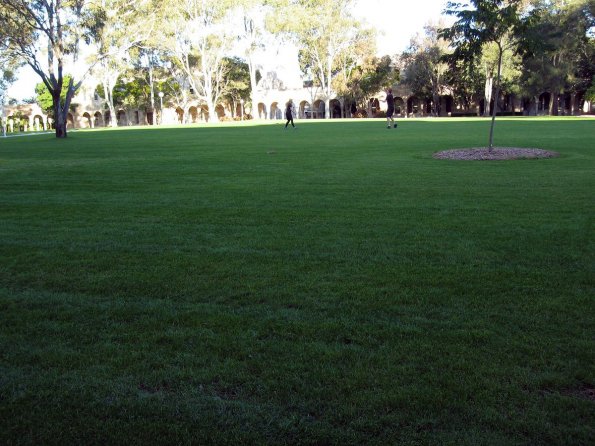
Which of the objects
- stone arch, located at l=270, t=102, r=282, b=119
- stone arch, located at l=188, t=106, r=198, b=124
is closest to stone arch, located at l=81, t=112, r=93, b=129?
stone arch, located at l=188, t=106, r=198, b=124

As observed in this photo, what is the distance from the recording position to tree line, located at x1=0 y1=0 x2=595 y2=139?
31859mm

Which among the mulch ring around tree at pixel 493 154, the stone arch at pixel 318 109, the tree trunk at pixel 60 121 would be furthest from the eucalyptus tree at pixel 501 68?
the mulch ring around tree at pixel 493 154

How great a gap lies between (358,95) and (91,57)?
122ft

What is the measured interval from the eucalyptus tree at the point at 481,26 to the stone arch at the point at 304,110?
7061 centimetres

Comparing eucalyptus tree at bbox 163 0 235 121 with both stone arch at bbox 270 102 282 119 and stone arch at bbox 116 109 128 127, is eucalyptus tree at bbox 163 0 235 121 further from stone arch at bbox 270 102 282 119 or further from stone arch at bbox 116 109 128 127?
stone arch at bbox 116 109 128 127

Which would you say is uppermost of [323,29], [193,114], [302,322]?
[323,29]

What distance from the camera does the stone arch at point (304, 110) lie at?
84287 mm

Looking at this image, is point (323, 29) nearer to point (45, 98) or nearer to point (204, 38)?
point (204, 38)

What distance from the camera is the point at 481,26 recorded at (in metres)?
13.7

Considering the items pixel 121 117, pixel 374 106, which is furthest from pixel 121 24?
pixel 121 117

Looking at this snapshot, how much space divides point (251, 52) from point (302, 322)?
6430 cm

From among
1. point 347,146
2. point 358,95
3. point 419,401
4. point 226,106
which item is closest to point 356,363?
point 419,401

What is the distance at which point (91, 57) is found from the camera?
1716 inches

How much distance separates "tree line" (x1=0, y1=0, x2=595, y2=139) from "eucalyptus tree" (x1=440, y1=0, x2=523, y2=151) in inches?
932
